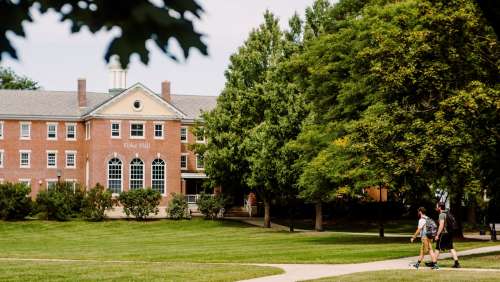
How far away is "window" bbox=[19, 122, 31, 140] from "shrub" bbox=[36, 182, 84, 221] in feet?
32.1

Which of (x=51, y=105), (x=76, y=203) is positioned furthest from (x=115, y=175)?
(x=51, y=105)

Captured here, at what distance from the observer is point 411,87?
104 ft

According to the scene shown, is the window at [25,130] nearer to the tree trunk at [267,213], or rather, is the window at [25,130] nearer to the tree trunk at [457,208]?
the tree trunk at [267,213]

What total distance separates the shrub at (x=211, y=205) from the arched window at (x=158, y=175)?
18.1 feet

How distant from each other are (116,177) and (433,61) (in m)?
40.7

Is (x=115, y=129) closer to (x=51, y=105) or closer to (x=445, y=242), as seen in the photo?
(x=51, y=105)

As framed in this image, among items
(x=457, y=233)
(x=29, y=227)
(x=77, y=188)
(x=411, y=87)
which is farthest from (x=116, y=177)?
(x=411, y=87)

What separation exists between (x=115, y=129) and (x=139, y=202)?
24.7 ft

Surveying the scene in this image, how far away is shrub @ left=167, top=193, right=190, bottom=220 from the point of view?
208ft

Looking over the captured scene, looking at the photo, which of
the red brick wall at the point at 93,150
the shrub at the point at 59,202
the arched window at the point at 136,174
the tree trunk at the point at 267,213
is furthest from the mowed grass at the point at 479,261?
the red brick wall at the point at 93,150

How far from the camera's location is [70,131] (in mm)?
70812

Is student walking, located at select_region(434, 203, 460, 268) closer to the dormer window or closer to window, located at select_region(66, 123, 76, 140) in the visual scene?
the dormer window

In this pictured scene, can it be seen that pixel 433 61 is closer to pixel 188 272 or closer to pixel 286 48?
pixel 188 272

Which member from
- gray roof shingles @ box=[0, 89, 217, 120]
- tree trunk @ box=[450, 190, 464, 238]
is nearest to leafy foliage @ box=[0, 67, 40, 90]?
gray roof shingles @ box=[0, 89, 217, 120]
